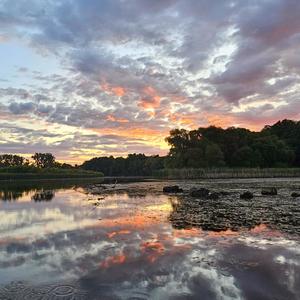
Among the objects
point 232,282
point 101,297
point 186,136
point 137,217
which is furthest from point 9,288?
point 186,136

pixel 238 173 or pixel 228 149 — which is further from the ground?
pixel 228 149

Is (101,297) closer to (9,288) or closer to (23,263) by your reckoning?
(9,288)

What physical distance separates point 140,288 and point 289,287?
338cm

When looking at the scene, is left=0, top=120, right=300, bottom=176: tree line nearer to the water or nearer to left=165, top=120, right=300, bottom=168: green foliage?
left=165, top=120, right=300, bottom=168: green foliage

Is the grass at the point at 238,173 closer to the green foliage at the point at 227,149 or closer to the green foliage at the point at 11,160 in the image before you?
the green foliage at the point at 227,149

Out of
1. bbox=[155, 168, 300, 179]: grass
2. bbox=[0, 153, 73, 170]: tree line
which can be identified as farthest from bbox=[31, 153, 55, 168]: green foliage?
bbox=[155, 168, 300, 179]: grass

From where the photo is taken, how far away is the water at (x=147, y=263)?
335 inches

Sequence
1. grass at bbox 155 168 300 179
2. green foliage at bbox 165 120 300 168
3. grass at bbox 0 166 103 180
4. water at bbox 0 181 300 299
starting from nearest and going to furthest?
water at bbox 0 181 300 299, grass at bbox 155 168 300 179, green foliage at bbox 165 120 300 168, grass at bbox 0 166 103 180

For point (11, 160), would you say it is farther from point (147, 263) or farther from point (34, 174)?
point (147, 263)

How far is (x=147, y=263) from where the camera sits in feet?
36.4

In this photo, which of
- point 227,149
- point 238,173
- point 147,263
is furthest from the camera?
point 227,149

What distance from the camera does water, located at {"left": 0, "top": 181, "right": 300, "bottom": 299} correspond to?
852cm

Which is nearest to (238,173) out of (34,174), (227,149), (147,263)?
(227,149)

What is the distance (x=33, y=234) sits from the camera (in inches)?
652
